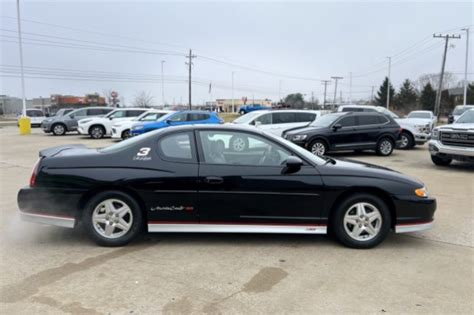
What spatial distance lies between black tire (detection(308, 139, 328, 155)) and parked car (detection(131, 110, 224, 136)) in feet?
20.0

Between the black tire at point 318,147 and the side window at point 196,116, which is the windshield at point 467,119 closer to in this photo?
the black tire at point 318,147

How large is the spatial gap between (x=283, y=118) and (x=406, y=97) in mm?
69859

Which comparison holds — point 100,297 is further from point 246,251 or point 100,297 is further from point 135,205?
point 246,251

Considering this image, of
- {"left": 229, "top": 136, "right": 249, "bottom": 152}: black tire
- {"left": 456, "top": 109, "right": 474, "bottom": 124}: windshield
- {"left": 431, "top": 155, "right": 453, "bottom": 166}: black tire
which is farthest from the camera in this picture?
{"left": 431, "top": 155, "right": 453, "bottom": 166}: black tire

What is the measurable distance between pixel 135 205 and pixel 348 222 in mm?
2506

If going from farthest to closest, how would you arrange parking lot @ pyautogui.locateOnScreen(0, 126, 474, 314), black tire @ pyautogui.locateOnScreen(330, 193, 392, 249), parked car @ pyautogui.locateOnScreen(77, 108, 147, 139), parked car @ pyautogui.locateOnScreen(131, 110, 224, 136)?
parked car @ pyautogui.locateOnScreen(77, 108, 147, 139)
parked car @ pyautogui.locateOnScreen(131, 110, 224, 136)
black tire @ pyautogui.locateOnScreen(330, 193, 392, 249)
parking lot @ pyautogui.locateOnScreen(0, 126, 474, 314)

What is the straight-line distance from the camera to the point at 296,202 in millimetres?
4711

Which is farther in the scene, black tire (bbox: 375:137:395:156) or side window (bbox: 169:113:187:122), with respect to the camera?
side window (bbox: 169:113:187:122)

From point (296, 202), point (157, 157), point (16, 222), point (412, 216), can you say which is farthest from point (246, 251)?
point (16, 222)

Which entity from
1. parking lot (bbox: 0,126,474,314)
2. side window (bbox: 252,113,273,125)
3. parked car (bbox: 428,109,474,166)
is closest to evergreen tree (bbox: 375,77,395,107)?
side window (bbox: 252,113,273,125)

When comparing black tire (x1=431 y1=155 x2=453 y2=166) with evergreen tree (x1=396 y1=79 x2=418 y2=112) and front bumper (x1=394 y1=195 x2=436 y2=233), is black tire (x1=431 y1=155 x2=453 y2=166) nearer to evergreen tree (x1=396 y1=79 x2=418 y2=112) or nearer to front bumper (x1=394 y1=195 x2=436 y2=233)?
front bumper (x1=394 y1=195 x2=436 y2=233)

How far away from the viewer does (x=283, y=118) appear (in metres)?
16.2

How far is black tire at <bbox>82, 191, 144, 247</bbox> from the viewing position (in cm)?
466

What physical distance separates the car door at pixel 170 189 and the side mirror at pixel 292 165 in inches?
41.6
